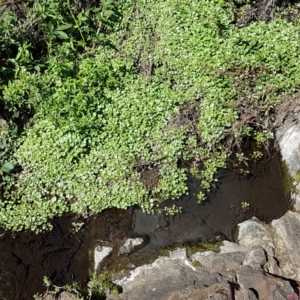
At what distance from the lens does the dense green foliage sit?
8219 millimetres

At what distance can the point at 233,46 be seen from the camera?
8.73m

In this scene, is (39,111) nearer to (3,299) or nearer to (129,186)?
(129,186)

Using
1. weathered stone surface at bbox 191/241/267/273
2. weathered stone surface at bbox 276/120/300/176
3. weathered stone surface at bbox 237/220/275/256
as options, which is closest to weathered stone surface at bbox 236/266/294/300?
weathered stone surface at bbox 191/241/267/273

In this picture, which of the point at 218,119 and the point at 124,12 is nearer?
the point at 218,119

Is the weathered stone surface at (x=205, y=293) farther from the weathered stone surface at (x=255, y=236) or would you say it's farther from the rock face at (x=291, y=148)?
the rock face at (x=291, y=148)

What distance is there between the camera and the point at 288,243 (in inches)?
307

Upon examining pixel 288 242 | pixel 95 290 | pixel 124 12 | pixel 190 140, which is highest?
pixel 124 12

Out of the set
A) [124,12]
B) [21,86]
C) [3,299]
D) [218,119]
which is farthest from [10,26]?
[3,299]

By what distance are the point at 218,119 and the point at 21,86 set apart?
402 centimetres

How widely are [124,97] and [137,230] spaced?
2711 millimetres

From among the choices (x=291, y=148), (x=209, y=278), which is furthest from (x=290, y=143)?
(x=209, y=278)

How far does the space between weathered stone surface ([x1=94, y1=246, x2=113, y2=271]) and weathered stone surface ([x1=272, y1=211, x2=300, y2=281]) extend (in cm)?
317

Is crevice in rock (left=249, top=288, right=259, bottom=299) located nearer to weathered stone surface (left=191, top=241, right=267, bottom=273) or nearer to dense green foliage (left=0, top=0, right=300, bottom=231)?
weathered stone surface (left=191, top=241, right=267, bottom=273)

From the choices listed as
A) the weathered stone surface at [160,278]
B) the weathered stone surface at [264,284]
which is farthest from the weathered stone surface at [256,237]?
the weathered stone surface at [160,278]
